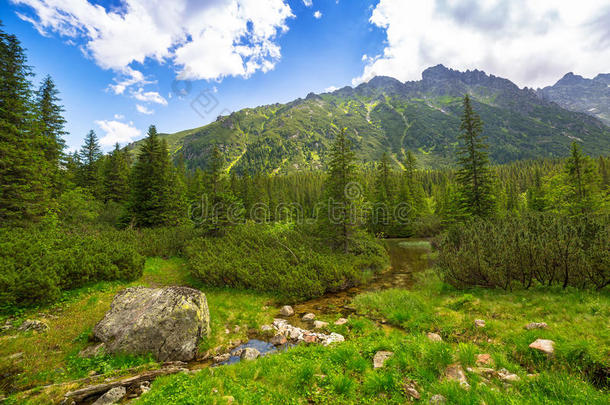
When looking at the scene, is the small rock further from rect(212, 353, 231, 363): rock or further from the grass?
rect(212, 353, 231, 363): rock

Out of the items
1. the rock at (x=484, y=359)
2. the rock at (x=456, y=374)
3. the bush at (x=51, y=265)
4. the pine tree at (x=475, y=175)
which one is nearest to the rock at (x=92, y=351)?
the bush at (x=51, y=265)

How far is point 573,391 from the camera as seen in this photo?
3949 millimetres

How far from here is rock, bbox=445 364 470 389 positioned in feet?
15.3

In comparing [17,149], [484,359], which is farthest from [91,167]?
[484,359]

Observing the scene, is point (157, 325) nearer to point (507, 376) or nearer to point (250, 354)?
point (250, 354)

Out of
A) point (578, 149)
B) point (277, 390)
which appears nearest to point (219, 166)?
point (277, 390)

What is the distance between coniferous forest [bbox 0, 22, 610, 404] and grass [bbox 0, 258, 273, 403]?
0.05m

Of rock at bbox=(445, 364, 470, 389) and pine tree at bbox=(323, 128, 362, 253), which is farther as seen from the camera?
pine tree at bbox=(323, 128, 362, 253)

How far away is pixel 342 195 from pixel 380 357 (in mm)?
15699

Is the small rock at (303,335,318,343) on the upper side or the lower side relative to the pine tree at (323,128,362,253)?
lower

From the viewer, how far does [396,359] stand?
564 centimetres

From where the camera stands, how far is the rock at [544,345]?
17.9 ft

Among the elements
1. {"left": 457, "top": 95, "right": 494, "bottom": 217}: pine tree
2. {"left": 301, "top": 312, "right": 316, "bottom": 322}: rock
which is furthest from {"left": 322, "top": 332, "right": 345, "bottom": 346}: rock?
{"left": 457, "top": 95, "right": 494, "bottom": 217}: pine tree

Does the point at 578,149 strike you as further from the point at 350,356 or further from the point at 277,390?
the point at 277,390
